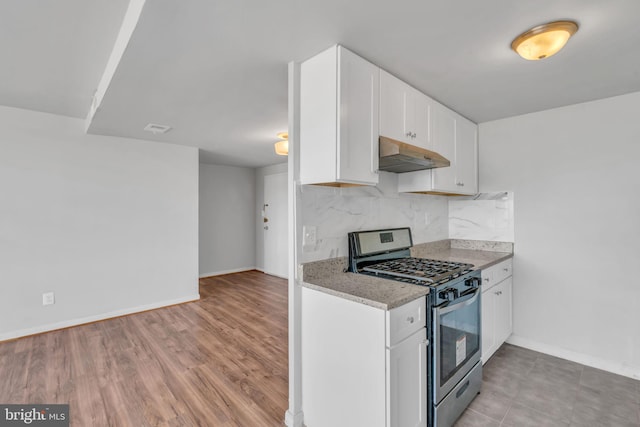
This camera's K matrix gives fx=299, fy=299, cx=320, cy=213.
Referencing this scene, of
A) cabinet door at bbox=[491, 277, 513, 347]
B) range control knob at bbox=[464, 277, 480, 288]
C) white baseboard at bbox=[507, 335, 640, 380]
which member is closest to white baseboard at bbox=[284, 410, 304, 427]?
range control knob at bbox=[464, 277, 480, 288]

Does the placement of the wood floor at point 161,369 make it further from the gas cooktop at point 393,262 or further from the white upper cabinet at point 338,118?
the white upper cabinet at point 338,118

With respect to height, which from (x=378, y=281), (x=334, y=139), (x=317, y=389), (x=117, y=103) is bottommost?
(x=317, y=389)

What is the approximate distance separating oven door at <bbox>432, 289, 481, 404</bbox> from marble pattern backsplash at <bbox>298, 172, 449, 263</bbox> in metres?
0.76

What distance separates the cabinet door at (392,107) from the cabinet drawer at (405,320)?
109cm

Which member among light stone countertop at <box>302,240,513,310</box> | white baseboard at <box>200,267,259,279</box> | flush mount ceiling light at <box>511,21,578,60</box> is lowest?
→ white baseboard at <box>200,267,259,279</box>

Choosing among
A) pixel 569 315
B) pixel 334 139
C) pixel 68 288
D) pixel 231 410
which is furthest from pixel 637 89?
pixel 68 288

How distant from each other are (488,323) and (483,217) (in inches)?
47.3

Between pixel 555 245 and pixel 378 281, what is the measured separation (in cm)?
202

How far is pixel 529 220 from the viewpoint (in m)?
2.90

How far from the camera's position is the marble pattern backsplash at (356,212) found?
1964mm

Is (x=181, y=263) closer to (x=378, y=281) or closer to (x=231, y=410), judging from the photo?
(x=231, y=410)

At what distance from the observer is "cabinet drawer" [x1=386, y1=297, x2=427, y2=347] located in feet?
4.64

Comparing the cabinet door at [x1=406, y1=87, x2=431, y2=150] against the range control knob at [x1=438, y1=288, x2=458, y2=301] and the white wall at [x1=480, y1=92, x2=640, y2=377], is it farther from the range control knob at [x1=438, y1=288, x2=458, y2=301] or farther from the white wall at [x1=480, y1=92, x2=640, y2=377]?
the white wall at [x1=480, y1=92, x2=640, y2=377]

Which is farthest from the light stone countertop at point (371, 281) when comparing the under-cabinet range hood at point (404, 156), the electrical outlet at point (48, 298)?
the electrical outlet at point (48, 298)
